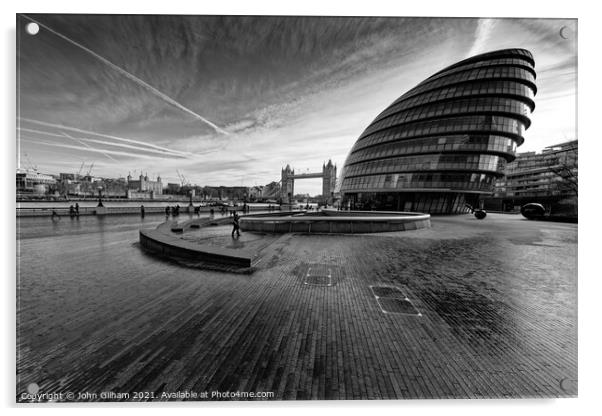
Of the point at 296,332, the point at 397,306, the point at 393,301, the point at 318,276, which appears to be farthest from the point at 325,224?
the point at 296,332

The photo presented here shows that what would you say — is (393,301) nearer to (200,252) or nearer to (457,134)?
(200,252)

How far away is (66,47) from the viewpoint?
5.45m

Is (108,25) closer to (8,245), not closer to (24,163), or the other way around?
(24,163)

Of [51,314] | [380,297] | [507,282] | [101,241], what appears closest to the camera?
[51,314]

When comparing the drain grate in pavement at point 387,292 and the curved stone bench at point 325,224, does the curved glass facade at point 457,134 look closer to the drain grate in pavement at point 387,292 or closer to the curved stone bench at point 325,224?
the curved stone bench at point 325,224

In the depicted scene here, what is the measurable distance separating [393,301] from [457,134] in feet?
134

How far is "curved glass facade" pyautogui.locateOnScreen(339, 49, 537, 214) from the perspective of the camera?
1390 inches

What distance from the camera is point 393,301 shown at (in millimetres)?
4996

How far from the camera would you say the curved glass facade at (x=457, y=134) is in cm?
3531

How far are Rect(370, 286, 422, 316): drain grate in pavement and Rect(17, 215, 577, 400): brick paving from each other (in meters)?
0.15

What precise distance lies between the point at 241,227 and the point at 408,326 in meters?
15.1

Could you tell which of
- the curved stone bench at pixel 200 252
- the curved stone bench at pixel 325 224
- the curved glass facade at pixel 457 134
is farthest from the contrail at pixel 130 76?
the curved glass facade at pixel 457 134

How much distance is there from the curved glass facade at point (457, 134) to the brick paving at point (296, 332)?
1349 inches

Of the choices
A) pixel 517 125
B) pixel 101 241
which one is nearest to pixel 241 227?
pixel 101 241
